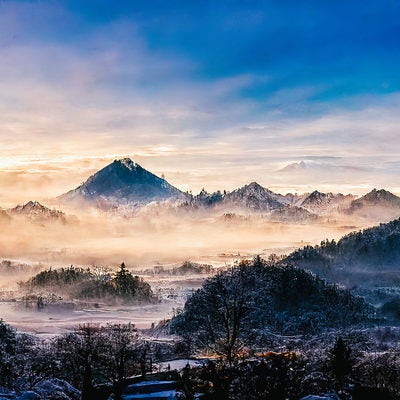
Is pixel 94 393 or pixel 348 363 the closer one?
pixel 94 393

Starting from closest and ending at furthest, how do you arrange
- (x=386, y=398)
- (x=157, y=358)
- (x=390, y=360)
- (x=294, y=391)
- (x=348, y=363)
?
(x=294, y=391)
(x=386, y=398)
(x=348, y=363)
(x=390, y=360)
(x=157, y=358)

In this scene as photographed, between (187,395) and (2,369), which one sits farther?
(2,369)

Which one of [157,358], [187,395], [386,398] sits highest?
[187,395]

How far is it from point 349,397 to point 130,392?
25119mm

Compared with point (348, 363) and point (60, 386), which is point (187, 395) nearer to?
point (60, 386)

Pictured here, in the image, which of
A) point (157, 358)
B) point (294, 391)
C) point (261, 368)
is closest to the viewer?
point (294, 391)

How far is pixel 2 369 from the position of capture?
14338 centimetres

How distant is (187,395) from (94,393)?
1878 centimetres

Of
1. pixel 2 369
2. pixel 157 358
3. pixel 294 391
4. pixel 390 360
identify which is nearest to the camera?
pixel 294 391

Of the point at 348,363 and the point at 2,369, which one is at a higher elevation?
the point at 348,363

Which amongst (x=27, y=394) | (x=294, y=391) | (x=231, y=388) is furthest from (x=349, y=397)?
(x=27, y=394)

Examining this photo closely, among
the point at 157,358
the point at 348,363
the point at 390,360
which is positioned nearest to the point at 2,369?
the point at 157,358

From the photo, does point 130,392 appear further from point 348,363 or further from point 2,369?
point 2,369

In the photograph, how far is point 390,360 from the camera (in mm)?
170625
